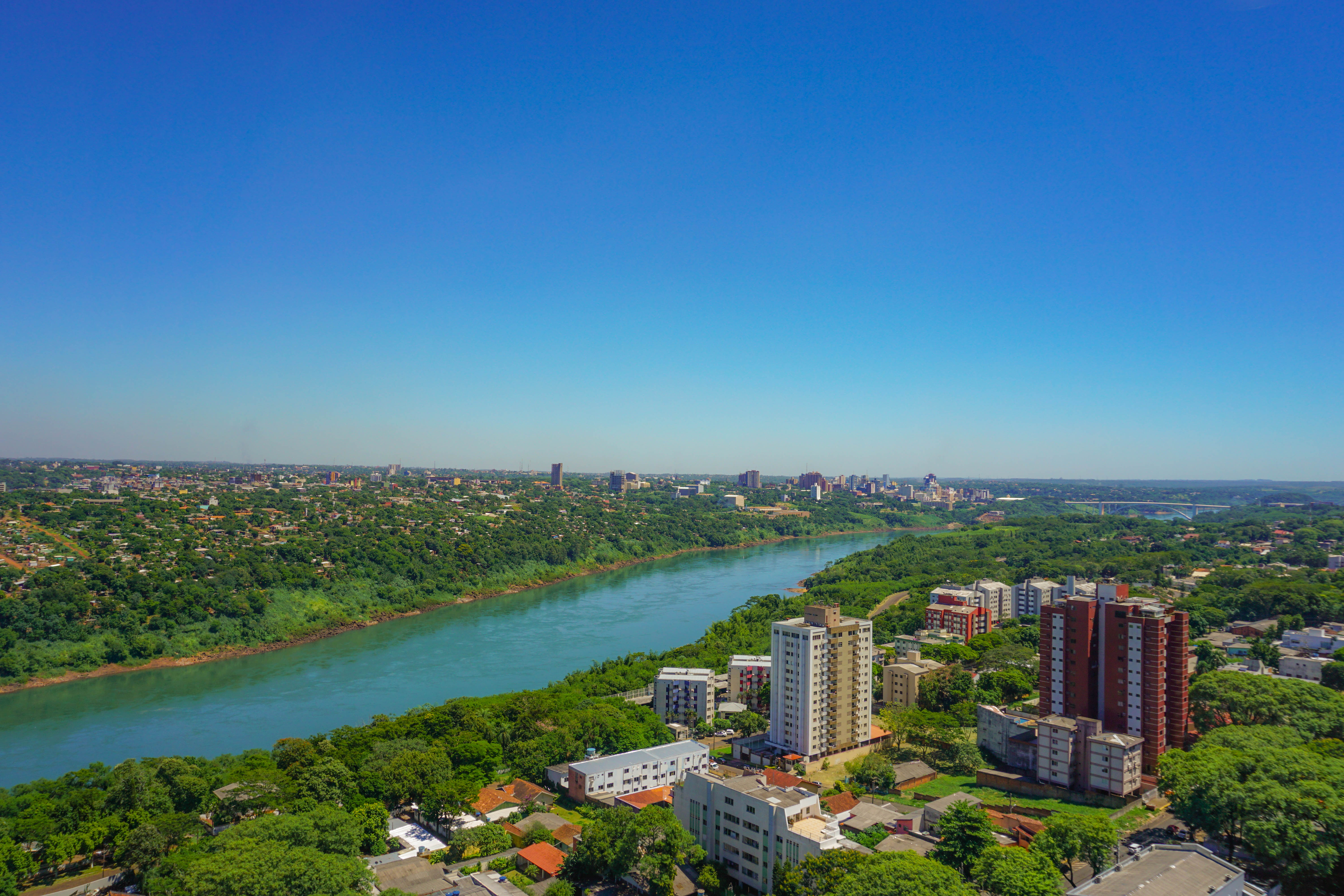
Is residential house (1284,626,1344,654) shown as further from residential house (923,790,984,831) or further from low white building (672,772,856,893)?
low white building (672,772,856,893)

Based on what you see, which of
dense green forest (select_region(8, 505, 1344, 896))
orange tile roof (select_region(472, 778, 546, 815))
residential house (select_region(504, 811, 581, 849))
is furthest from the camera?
orange tile roof (select_region(472, 778, 546, 815))

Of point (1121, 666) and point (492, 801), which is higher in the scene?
point (1121, 666)

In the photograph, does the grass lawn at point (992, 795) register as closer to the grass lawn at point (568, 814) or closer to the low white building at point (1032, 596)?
the grass lawn at point (568, 814)

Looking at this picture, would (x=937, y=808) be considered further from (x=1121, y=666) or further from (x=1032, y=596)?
(x=1032, y=596)

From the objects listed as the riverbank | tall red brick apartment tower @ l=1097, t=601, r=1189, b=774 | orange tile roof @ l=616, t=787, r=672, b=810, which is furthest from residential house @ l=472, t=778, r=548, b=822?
the riverbank

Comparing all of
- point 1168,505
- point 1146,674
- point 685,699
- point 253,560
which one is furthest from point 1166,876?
point 1168,505

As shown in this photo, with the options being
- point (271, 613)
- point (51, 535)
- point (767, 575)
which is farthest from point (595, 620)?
point (51, 535)

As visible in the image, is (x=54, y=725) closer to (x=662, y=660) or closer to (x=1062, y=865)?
(x=662, y=660)
